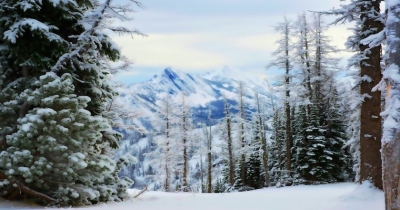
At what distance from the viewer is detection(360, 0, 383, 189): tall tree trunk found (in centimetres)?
989

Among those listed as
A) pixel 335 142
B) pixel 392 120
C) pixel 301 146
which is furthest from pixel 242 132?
pixel 392 120

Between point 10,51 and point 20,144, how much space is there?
8.21 feet

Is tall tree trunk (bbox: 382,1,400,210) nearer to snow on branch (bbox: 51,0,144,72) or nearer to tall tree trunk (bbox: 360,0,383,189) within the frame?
tall tree trunk (bbox: 360,0,383,189)

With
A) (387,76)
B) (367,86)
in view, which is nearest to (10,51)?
(387,76)

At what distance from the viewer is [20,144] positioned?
7469mm

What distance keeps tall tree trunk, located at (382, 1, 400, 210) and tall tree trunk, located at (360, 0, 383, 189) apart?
4588mm

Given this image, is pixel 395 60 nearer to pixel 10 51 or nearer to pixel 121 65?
pixel 10 51

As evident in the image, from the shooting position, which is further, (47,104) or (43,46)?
(43,46)

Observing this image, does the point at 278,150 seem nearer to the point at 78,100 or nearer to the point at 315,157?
the point at 315,157

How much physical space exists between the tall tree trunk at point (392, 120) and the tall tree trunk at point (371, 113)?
15.1 feet

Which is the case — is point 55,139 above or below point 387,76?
below

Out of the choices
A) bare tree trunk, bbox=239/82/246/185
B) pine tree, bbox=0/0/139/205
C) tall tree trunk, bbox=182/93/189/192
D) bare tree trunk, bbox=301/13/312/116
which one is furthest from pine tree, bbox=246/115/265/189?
pine tree, bbox=0/0/139/205

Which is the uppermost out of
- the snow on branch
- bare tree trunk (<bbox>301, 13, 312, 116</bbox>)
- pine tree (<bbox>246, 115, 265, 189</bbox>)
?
bare tree trunk (<bbox>301, 13, 312, 116</bbox>)

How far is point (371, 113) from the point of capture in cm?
1015
